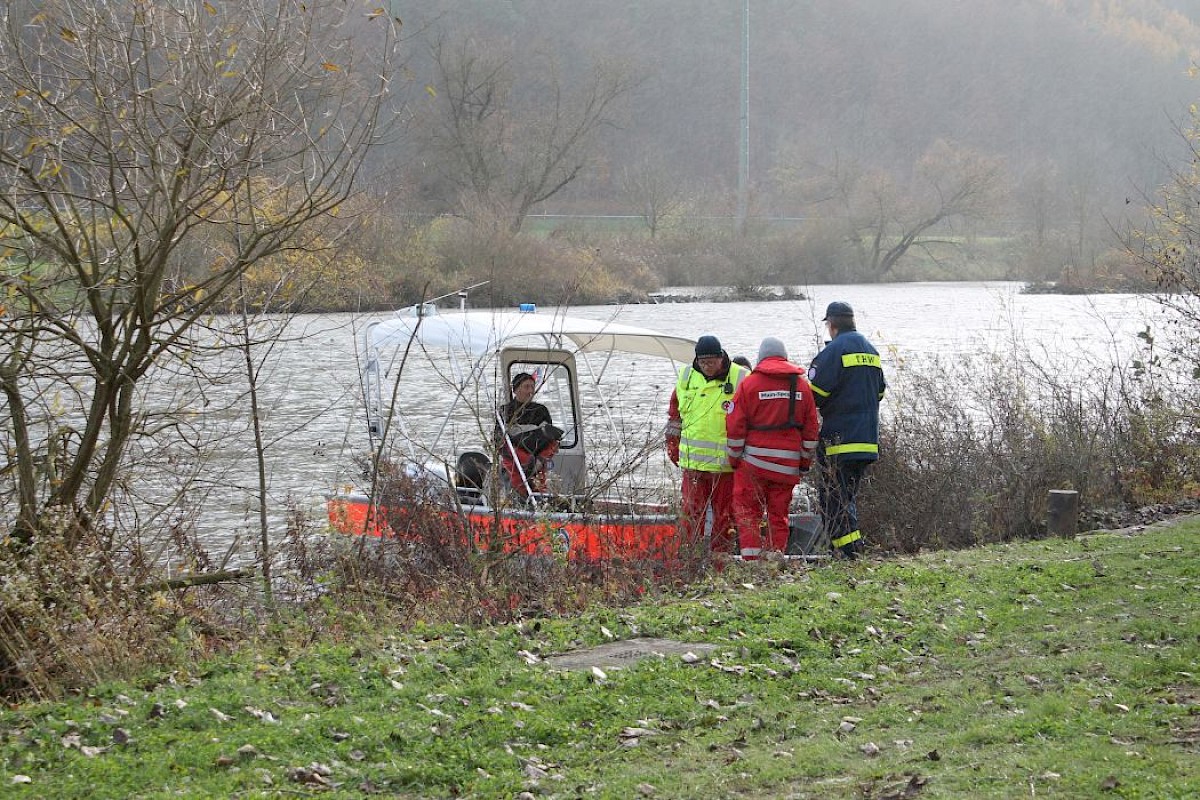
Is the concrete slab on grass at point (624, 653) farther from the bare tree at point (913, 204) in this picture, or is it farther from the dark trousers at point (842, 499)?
the bare tree at point (913, 204)

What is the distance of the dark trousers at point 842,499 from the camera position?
10805 millimetres

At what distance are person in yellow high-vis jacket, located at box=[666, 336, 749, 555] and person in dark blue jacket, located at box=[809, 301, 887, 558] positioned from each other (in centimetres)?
76

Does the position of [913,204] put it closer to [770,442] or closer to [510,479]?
[770,442]

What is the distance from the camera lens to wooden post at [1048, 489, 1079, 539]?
11109 mm

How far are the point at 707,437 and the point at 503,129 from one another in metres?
47.1

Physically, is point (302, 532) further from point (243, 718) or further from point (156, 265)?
point (243, 718)

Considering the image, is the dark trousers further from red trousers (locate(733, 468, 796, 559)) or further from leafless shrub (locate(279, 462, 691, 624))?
leafless shrub (locate(279, 462, 691, 624))

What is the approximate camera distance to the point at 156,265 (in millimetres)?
7957

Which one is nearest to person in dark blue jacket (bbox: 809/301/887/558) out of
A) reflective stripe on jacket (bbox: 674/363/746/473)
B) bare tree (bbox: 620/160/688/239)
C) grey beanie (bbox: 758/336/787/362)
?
grey beanie (bbox: 758/336/787/362)

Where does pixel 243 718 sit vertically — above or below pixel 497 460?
below

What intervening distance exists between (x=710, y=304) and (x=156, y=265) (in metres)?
42.6

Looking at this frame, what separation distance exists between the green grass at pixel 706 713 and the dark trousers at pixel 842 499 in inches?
93.8

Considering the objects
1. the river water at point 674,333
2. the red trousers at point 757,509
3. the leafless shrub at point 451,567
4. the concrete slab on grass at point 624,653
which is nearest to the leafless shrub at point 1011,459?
the river water at point 674,333

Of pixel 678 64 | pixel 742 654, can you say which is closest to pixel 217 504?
pixel 742 654
